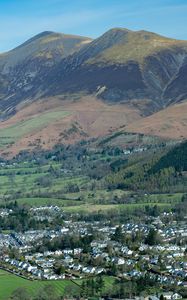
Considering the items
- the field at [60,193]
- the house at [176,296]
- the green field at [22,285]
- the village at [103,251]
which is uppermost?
the house at [176,296]

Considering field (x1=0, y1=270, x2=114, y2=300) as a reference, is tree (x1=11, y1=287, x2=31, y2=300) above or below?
above

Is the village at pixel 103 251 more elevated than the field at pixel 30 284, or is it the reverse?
the field at pixel 30 284

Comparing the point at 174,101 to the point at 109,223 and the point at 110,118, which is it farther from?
the point at 109,223

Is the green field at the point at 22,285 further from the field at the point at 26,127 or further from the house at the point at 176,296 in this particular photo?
the field at the point at 26,127

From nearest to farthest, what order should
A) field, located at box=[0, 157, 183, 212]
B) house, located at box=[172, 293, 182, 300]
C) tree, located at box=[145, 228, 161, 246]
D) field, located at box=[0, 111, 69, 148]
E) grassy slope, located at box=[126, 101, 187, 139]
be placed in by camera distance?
house, located at box=[172, 293, 182, 300], tree, located at box=[145, 228, 161, 246], field, located at box=[0, 157, 183, 212], grassy slope, located at box=[126, 101, 187, 139], field, located at box=[0, 111, 69, 148]

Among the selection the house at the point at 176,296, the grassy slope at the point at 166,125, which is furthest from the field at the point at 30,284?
the grassy slope at the point at 166,125

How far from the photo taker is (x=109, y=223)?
88.8 m

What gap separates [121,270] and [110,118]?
11433cm

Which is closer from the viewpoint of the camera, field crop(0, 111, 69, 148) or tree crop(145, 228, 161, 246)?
tree crop(145, 228, 161, 246)

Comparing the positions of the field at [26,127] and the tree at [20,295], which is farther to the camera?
the field at [26,127]

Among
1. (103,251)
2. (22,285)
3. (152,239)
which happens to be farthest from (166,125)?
(22,285)

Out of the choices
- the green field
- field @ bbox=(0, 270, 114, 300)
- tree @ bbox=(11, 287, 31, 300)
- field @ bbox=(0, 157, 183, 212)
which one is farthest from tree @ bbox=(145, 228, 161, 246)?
tree @ bbox=(11, 287, 31, 300)

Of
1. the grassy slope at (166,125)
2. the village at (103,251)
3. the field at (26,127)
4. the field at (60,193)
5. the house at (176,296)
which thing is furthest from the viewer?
the field at (26,127)

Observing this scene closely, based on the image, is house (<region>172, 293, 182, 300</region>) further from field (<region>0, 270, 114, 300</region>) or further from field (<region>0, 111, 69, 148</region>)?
field (<region>0, 111, 69, 148</region>)
